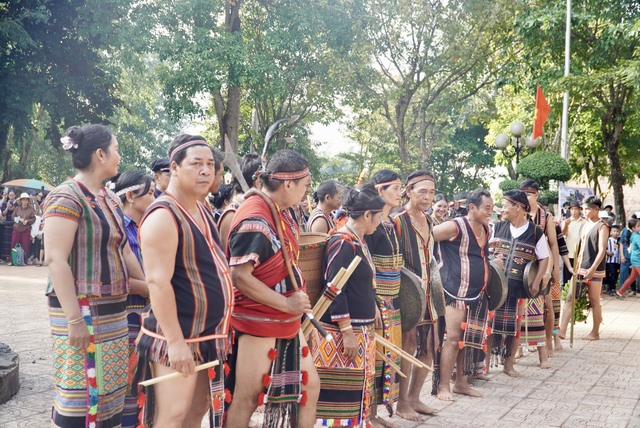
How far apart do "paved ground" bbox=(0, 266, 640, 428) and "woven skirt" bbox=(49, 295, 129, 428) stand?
1.78 metres

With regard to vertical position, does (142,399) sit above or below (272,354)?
below

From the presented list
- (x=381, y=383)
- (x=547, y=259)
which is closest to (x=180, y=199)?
(x=381, y=383)

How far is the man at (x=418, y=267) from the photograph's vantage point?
607cm

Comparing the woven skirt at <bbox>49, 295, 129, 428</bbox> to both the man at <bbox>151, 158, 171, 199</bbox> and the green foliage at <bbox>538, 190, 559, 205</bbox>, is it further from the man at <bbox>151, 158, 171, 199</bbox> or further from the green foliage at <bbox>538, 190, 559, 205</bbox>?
the green foliage at <bbox>538, 190, 559, 205</bbox>

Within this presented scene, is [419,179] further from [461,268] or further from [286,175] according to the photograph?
[286,175]

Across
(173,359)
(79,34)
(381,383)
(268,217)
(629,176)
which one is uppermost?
(79,34)

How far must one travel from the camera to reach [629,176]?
95.7ft

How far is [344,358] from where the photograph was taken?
15.3ft

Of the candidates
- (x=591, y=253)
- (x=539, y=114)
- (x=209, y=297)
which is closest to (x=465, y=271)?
(x=209, y=297)

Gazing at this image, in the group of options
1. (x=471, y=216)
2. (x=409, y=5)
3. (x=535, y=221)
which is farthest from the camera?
(x=409, y=5)

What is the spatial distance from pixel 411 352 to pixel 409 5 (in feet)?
46.7

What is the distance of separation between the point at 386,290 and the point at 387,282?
→ 0.21 ft

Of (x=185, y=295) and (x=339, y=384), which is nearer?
(x=185, y=295)

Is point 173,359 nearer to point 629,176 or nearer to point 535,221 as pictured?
point 535,221
